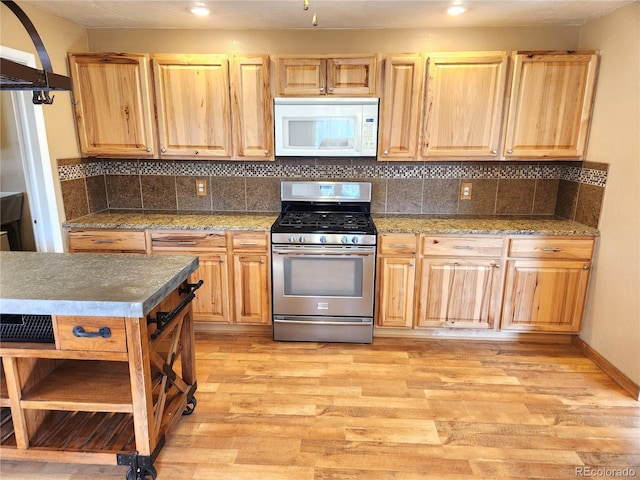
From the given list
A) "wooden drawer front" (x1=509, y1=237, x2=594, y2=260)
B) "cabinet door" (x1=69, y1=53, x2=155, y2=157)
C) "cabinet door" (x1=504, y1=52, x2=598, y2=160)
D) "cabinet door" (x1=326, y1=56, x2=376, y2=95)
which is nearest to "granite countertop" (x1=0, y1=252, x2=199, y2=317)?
"cabinet door" (x1=69, y1=53, x2=155, y2=157)

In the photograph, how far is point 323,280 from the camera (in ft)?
9.20

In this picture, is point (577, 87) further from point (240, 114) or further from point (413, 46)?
point (240, 114)

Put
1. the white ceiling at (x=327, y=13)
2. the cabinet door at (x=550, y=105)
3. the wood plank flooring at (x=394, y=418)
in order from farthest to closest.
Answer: the cabinet door at (x=550, y=105), the white ceiling at (x=327, y=13), the wood plank flooring at (x=394, y=418)

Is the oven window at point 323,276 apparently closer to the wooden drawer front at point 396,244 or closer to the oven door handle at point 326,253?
the oven door handle at point 326,253

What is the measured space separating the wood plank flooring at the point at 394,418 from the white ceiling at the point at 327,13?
7.48 ft

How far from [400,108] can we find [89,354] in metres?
2.37

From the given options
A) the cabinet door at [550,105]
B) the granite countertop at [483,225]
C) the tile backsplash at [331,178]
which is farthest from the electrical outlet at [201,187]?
the cabinet door at [550,105]

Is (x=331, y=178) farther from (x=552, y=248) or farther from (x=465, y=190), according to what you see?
(x=552, y=248)

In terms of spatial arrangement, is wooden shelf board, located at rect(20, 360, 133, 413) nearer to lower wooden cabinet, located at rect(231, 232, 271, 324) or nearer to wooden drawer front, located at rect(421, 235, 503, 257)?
lower wooden cabinet, located at rect(231, 232, 271, 324)

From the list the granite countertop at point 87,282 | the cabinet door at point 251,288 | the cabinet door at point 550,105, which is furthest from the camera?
the cabinet door at point 251,288

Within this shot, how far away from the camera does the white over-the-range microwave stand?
274cm

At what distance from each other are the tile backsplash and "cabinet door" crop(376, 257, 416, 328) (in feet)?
2.00

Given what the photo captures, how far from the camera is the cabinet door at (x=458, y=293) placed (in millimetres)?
2777

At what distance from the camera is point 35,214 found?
8.84 feet
